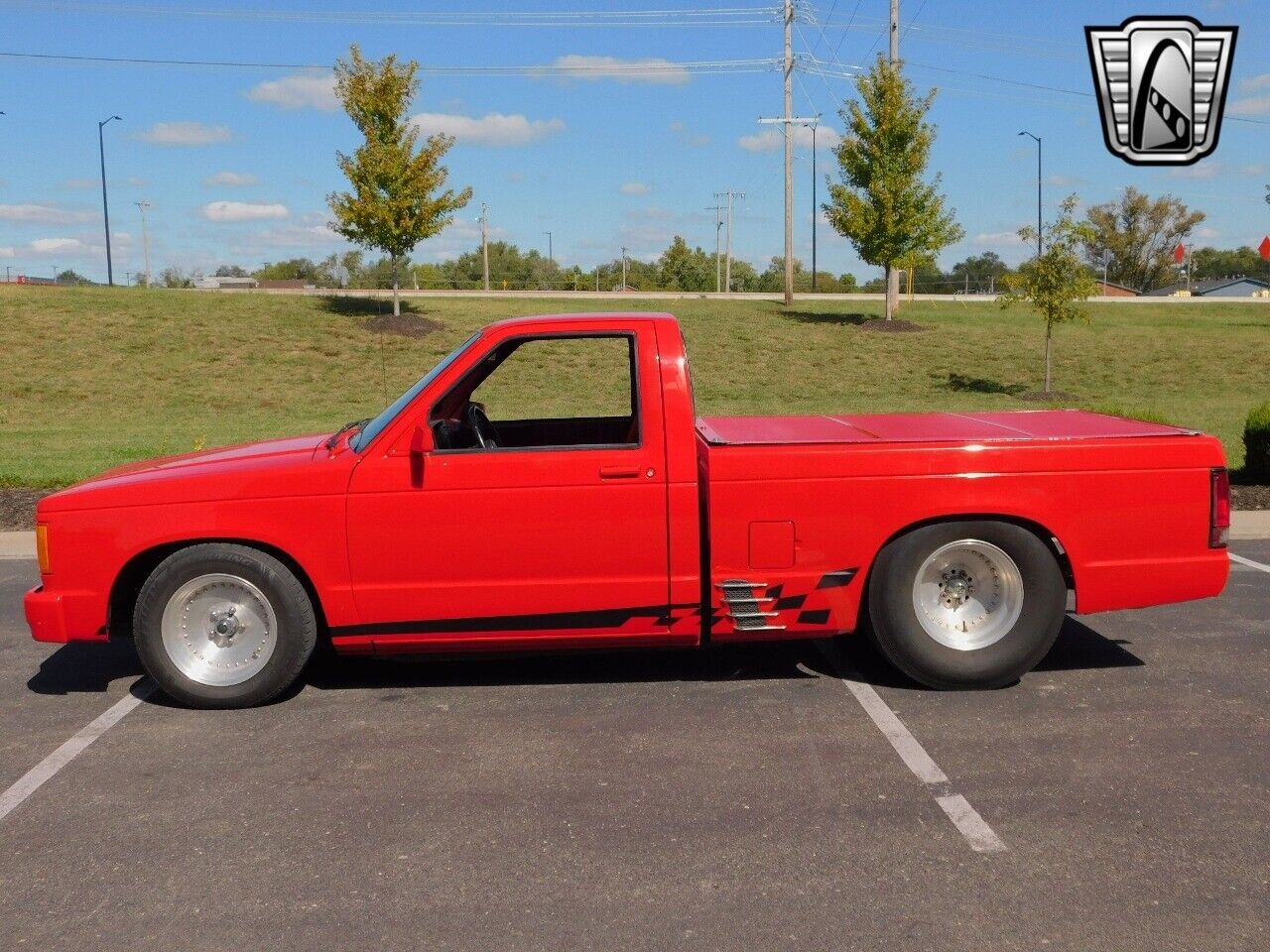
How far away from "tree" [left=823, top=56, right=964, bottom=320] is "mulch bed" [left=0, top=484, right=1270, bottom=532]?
2131 cm

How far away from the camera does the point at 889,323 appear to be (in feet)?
117

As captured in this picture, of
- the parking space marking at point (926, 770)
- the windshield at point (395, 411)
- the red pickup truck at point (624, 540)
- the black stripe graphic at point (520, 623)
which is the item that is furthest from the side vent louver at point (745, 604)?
the windshield at point (395, 411)

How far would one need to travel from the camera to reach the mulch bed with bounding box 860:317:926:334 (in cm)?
3519

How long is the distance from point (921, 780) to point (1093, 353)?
30.4 metres

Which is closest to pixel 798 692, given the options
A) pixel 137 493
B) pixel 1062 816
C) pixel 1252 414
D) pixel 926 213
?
pixel 1062 816

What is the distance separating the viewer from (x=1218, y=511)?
19.2 feet

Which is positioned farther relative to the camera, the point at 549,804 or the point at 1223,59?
the point at 1223,59

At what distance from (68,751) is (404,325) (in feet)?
92.5

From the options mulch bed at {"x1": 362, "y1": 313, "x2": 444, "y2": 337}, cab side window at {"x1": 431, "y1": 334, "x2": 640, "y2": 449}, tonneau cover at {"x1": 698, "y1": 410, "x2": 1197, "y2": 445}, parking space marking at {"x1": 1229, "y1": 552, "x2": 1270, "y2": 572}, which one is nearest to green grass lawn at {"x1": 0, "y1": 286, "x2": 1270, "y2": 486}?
mulch bed at {"x1": 362, "y1": 313, "x2": 444, "y2": 337}

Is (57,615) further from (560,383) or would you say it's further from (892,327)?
(892,327)

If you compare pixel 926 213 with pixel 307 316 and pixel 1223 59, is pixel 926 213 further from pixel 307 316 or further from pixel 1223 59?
pixel 1223 59

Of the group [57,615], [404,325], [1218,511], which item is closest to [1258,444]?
[1218,511]

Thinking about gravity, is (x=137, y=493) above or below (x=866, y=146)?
below

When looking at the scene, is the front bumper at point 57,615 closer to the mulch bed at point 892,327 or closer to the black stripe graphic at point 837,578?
the black stripe graphic at point 837,578
